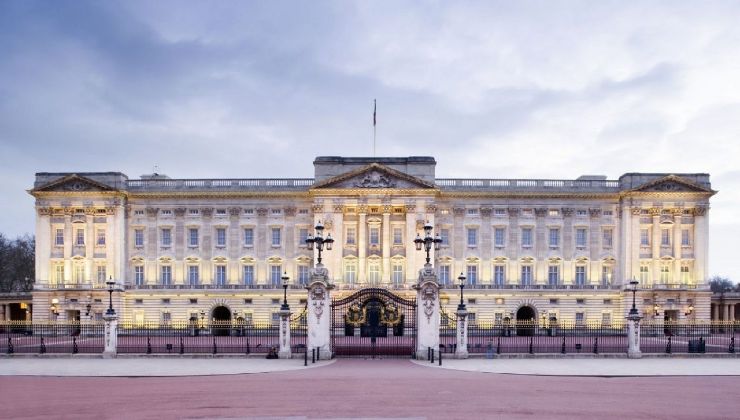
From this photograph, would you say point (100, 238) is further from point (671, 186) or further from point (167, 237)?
point (671, 186)

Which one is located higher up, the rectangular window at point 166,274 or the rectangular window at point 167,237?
the rectangular window at point 167,237

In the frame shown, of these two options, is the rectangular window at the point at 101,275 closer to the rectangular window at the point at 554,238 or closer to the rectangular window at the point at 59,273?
the rectangular window at the point at 59,273

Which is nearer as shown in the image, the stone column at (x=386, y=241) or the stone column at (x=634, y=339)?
the stone column at (x=634, y=339)

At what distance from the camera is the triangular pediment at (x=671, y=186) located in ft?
210

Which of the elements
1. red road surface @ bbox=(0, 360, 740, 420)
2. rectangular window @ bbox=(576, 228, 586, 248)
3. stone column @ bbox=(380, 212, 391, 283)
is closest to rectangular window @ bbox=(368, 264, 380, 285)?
stone column @ bbox=(380, 212, 391, 283)

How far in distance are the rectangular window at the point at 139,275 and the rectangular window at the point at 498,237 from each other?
37.9 metres

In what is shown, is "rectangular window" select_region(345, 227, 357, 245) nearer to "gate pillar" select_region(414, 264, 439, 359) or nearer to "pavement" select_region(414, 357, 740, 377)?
"gate pillar" select_region(414, 264, 439, 359)

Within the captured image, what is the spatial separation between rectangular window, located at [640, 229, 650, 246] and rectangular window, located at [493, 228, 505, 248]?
47.5 feet

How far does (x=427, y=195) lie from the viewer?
6397 centimetres

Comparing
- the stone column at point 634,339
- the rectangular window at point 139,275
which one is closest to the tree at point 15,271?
the rectangular window at point 139,275

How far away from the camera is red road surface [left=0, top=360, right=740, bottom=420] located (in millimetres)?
17953

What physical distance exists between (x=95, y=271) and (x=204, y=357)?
38.5 m

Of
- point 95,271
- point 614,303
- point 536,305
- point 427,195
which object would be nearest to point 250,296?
point 95,271

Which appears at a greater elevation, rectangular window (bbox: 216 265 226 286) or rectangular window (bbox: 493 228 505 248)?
rectangular window (bbox: 493 228 505 248)
